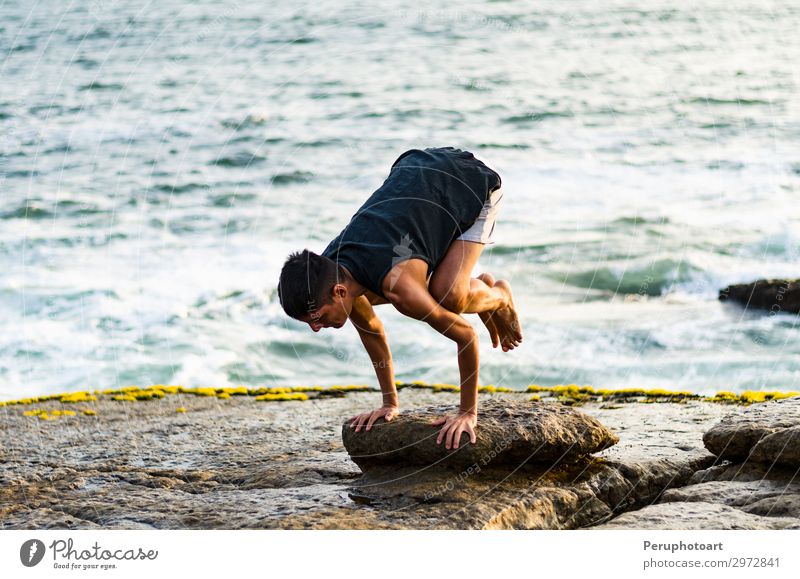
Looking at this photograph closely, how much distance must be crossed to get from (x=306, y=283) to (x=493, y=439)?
129 centimetres

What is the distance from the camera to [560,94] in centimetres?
1916

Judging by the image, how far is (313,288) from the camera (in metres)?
4.70

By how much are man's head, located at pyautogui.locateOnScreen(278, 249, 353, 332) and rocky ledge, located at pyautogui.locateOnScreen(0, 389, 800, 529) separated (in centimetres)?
77

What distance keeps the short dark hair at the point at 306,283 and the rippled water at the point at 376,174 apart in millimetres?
4954

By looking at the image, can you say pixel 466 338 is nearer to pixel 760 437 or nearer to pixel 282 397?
pixel 760 437

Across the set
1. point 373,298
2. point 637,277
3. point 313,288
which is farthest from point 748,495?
point 637,277

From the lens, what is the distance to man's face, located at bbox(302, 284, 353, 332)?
475cm

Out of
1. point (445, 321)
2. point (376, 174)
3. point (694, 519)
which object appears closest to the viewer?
point (694, 519)

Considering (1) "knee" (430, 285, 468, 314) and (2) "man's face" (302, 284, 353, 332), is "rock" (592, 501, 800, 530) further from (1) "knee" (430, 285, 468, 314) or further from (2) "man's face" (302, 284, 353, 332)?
(2) "man's face" (302, 284, 353, 332)

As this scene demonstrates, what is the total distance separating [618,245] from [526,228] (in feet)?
4.96

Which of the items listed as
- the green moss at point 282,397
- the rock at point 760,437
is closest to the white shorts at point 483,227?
the rock at point 760,437

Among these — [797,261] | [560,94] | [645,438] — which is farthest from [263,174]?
[645,438]

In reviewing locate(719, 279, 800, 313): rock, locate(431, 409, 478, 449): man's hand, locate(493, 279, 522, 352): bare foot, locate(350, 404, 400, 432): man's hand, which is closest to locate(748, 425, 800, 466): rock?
locate(431, 409, 478, 449): man's hand

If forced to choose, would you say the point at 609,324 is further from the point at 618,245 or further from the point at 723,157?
the point at 723,157
